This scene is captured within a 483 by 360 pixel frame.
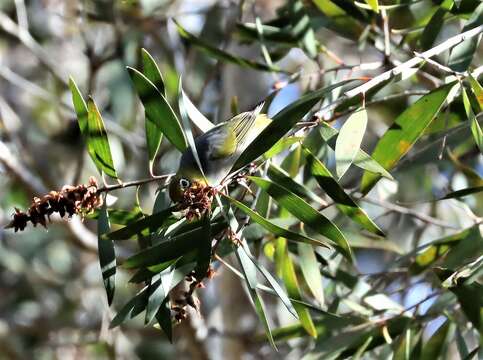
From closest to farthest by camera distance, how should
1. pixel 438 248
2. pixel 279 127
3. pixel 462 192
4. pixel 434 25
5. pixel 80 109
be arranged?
pixel 279 127 < pixel 80 109 < pixel 462 192 < pixel 434 25 < pixel 438 248

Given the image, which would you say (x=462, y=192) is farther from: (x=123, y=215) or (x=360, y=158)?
(x=123, y=215)

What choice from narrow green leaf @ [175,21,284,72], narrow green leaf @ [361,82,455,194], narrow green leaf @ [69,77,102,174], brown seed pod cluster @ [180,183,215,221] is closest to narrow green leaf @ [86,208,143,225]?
narrow green leaf @ [69,77,102,174]

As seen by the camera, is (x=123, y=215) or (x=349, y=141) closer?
(x=349, y=141)

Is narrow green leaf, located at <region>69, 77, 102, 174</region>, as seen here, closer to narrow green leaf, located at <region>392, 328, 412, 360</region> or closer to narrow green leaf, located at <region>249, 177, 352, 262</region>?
narrow green leaf, located at <region>249, 177, 352, 262</region>

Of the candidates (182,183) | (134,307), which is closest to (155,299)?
(134,307)

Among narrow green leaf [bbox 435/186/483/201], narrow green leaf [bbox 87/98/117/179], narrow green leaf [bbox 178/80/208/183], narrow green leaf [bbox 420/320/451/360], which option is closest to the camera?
narrow green leaf [bbox 178/80/208/183]

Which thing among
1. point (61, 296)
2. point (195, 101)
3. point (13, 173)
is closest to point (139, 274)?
point (13, 173)

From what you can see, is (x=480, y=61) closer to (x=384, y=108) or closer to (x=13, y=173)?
(x=384, y=108)

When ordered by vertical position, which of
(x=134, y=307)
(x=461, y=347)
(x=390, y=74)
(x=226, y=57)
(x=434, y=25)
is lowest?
(x=461, y=347)
